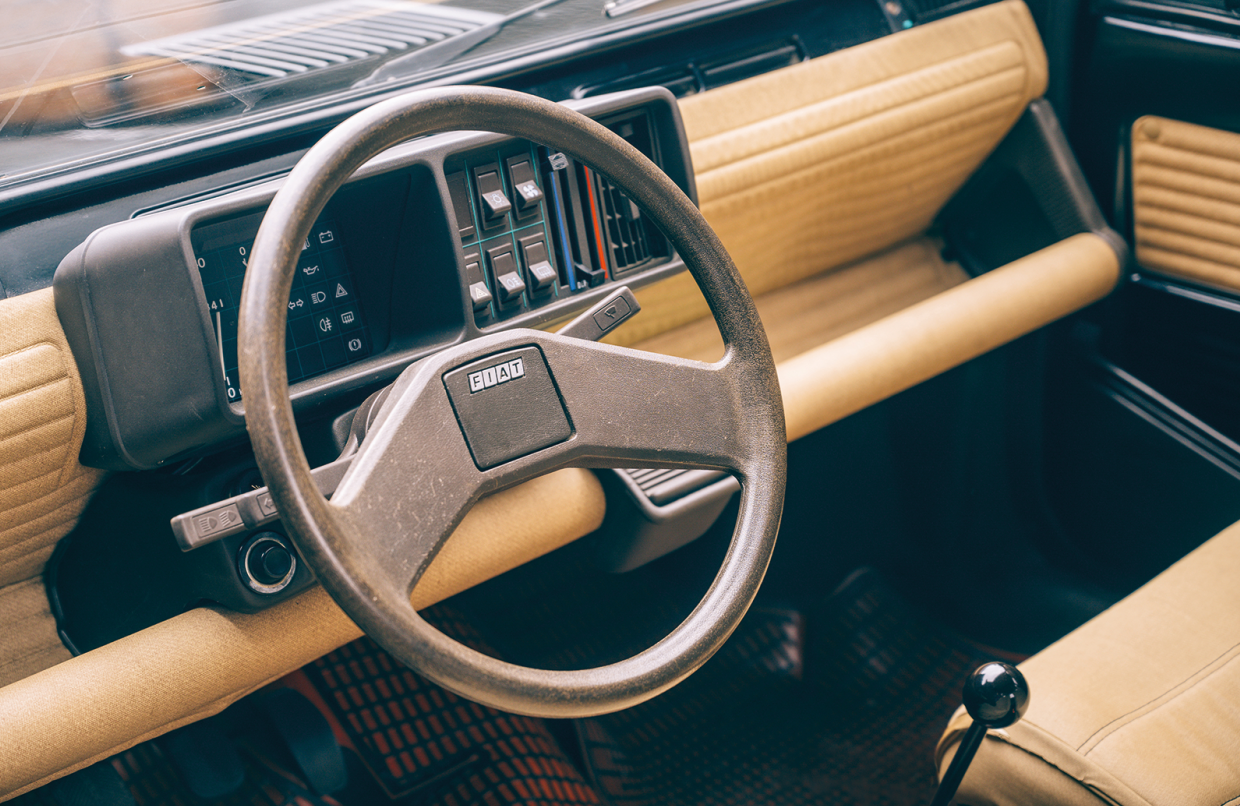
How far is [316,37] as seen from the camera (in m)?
1.26

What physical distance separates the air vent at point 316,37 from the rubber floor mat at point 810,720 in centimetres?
106

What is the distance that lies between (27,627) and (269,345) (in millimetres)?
742

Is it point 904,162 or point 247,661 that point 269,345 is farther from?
point 904,162

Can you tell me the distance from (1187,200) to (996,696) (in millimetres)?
1078

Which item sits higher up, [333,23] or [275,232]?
[333,23]

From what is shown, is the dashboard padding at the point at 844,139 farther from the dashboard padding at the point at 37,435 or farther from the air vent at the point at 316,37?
the dashboard padding at the point at 37,435

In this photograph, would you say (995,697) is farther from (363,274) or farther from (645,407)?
(363,274)

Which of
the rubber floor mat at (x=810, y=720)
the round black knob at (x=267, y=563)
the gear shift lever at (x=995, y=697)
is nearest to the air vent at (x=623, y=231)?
the round black knob at (x=267, y=563)

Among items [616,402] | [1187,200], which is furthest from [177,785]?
[1187,200]

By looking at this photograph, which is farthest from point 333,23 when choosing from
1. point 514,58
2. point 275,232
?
point 275,232

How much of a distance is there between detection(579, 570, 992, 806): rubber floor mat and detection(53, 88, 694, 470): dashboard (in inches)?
29.6

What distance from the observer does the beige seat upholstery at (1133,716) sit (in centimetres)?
85

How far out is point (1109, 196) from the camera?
166 centimetres

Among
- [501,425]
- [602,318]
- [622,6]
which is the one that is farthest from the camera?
[622,6]
